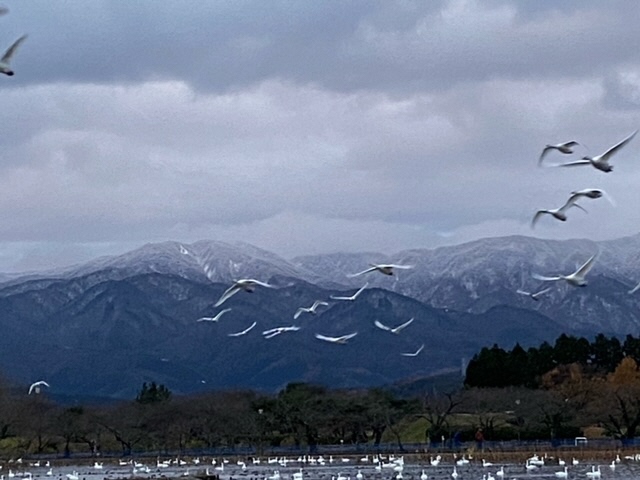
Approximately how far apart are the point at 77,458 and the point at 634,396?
3598cm

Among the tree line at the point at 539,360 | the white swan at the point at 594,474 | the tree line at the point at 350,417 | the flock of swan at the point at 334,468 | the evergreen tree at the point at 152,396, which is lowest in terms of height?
the white swan at the point at 594,474

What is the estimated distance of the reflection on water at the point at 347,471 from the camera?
6150cm

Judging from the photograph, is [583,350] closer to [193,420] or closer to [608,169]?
[193,420]

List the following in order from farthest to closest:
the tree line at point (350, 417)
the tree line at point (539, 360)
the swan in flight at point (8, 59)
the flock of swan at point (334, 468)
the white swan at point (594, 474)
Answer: the tree line at point (539, 360), the tree line at point (350, 417), the flock of swan at point (334, 468), the white swan at point (594, 474), the swan in flight at point (8, 59)

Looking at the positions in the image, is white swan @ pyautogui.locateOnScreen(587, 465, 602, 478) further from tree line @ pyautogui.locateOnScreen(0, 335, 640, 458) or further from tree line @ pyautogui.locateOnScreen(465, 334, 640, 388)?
tree line @ pyautogui.locateOnScreen(465, 334, 640, 388)

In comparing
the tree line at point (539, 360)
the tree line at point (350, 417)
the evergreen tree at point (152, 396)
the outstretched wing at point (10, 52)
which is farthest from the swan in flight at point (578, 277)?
the evergreen tree at point (152, 396)

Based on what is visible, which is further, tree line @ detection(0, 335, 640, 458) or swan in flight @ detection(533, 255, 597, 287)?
tree line @ detection(0, 335, 640, 458)

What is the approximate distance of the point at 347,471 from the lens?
7025 centimetres

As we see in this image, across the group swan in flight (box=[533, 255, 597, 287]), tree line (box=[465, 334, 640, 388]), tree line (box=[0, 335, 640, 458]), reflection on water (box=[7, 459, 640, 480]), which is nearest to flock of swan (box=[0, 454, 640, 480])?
reflection on water (box=[7, 459, 640, 480])

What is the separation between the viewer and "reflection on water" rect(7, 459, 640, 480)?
61500mm

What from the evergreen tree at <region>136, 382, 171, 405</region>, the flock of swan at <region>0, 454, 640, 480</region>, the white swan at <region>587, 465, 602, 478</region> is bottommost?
the white swan at <region>587, 465, 602, 478</region>

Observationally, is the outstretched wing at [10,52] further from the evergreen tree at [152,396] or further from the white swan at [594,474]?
the evergreen tree at [152,396]

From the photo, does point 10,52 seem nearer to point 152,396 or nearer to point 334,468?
point 334,468

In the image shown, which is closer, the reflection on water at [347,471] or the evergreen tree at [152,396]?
the reflection on water at [347,471]
